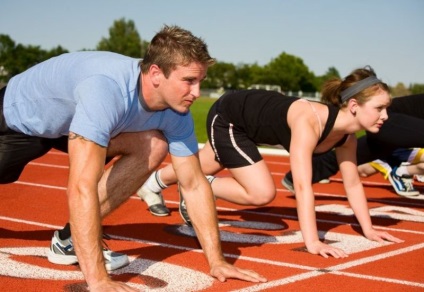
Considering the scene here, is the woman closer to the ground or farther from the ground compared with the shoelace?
farther from the ground

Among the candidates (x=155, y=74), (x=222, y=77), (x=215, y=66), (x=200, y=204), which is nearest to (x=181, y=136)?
(x=200, y=204)

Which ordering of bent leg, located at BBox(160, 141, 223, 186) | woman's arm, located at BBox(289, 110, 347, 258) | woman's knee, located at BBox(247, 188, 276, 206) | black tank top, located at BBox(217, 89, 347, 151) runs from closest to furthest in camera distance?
woman's arm, located at BBox(289, 110, 347, 258)
black tank top, located at BBox(217, 89, 347, 151)
woman's knee, located at BBox(247, 188, 276, 206)
bent leg, located at BBox(160, 141, 223, 186)

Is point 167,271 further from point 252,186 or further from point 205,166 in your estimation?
point 205,166

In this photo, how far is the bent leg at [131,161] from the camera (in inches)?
191

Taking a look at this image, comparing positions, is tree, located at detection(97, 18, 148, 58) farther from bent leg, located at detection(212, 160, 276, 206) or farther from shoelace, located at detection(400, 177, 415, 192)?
bent leg, located at detection(212, 160, 276, 206)

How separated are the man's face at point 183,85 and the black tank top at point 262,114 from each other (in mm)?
1770

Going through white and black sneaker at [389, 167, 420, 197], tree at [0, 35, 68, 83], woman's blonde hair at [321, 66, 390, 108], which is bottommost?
white and black sneaker at [389, 167, 420, 197]

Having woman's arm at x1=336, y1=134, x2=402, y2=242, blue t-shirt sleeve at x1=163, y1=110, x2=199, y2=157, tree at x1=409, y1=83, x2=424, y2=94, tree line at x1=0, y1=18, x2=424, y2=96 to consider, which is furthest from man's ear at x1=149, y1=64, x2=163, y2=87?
tree line at x1=0, y1=18, x2=424, y2=96

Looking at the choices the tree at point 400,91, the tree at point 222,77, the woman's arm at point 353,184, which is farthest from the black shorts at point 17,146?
the tree at point 222,77

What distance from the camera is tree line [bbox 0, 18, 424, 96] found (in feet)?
398

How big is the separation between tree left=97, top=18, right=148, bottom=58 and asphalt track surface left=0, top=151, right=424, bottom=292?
113m

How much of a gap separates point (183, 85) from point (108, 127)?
0.49 m

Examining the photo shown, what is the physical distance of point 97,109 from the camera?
391 cm

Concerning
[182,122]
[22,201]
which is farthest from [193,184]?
[22,201]
